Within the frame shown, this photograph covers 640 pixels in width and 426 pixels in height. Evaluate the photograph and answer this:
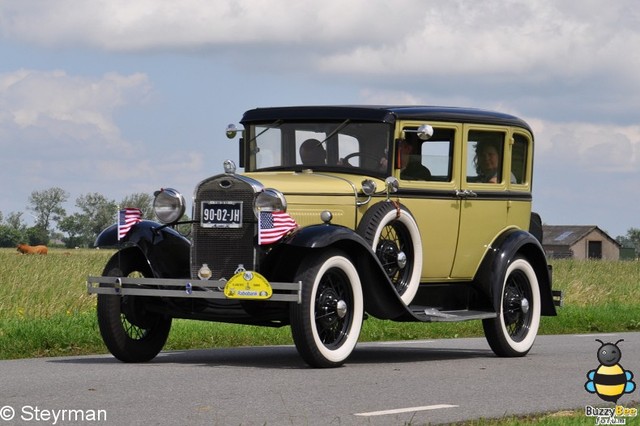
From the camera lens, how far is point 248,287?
1062 cm

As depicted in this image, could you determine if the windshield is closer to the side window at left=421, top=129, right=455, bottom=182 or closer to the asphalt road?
the side window at left=421, top=129, right=455, bottom=182

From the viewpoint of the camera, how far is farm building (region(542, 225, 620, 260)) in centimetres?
11088

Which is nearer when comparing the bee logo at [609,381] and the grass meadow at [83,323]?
the bee logo at [609,381]

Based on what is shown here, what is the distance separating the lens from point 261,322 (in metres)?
11.3

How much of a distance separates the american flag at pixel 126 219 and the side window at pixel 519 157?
4317 millimetres

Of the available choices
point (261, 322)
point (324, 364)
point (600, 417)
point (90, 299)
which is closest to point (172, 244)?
point (261, 322)

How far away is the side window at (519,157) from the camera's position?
551 inches

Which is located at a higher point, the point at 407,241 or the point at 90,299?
the point at 407,241

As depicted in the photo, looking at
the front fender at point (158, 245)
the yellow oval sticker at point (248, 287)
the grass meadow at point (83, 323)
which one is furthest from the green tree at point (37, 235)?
the yellow oval sticker at point (248, 287)

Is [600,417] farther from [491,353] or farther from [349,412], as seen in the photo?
[491,353]

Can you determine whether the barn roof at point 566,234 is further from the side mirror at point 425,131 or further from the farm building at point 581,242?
the side mirror at point 425,131

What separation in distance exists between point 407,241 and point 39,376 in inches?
156

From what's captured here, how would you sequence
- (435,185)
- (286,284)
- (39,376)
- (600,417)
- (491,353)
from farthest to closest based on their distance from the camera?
(491,353) < (435,185) < (286,284) < (39,376) < (600,417)

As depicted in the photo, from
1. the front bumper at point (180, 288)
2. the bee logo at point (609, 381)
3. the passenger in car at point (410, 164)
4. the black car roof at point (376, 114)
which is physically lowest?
the bee logo at point (609, 381)
